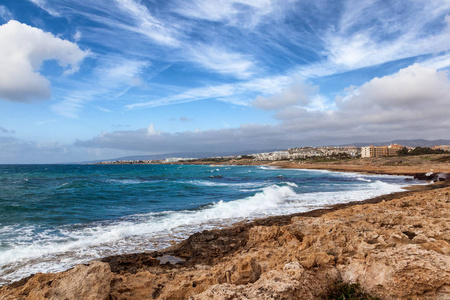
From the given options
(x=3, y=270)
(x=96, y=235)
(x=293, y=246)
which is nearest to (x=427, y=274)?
(x=293, y=246)

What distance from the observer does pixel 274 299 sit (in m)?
3.42

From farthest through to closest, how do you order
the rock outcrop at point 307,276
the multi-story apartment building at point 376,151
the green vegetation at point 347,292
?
the multi-story apartment building at point 376,151 < the green vegetation at point 347,292 < the rock outcrop at point 307,276

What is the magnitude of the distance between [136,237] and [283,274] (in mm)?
8062

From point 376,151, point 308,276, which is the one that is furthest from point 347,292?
point 376,151

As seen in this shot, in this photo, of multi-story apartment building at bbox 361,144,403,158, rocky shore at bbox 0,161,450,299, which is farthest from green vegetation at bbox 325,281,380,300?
multi-story apartment building at bbox 361,144,403,158

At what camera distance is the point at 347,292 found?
4020 millimetres

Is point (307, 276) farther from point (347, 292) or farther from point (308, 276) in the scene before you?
point (347, 292)

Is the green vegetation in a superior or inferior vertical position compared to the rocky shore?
inferior

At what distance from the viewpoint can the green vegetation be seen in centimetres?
389

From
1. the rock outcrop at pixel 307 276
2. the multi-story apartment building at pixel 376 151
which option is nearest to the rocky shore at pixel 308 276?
the rock outcrop at pixel 307 276

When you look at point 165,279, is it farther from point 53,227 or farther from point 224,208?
point 224,208

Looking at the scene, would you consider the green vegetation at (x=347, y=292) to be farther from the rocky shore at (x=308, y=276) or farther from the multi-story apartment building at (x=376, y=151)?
the multi-story apartment building at (x=376, y=151)

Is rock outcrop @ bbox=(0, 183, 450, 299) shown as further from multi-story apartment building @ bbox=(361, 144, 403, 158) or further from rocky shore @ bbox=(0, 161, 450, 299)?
multi-story apartment building @ bbox=(361, 144, 403, 158)

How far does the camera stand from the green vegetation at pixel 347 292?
389cm
